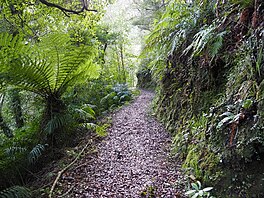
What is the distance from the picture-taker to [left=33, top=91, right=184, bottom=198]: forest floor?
214cm

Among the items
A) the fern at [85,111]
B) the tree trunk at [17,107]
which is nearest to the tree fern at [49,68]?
the fern at [85,111]

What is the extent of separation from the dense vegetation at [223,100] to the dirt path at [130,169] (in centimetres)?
28

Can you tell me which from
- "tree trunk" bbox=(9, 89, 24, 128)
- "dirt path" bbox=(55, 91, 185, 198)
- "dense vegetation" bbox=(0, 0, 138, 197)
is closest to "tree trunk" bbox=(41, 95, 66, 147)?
"dense vegetation" bbox=(0, 0, 138, 197)

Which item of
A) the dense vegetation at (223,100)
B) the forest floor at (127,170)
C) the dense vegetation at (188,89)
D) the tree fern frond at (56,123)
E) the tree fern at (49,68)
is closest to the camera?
the dense vegetation at (223,100)

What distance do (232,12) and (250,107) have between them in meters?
1.46

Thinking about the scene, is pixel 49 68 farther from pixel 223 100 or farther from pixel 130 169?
pixel 223 100

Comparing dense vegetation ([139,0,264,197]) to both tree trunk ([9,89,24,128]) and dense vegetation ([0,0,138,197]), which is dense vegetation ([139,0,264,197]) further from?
tree trunk ([9,89,24,128])

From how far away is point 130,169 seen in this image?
2.57 m

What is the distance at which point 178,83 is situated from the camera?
3.78 metres

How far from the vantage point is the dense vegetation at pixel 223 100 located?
5.19 feet

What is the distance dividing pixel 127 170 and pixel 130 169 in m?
0.04

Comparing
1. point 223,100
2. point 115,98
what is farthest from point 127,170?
point 115,98

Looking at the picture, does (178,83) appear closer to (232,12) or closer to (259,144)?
(232,12)

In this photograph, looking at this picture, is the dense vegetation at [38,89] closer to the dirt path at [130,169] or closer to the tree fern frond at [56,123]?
the tree fern frond at [56,123]
